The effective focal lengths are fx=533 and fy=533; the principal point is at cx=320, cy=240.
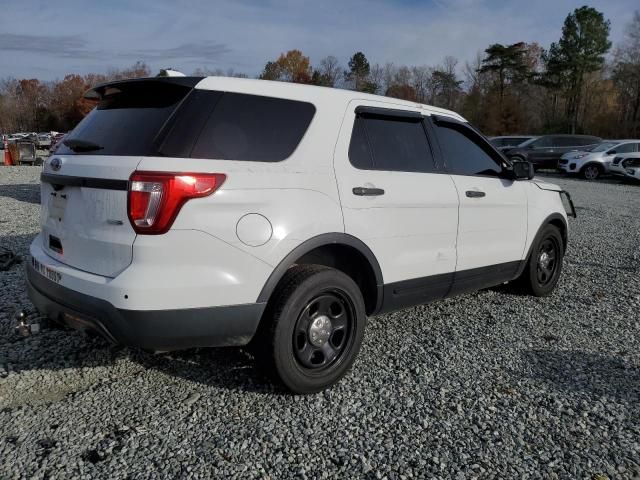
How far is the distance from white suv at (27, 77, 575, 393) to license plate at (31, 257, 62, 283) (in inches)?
0.6

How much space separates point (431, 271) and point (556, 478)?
1669 millimetres

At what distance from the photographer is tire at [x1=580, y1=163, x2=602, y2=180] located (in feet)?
69.6

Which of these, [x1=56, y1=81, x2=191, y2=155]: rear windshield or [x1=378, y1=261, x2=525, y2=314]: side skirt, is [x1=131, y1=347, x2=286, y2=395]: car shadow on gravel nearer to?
[x1=378, y1=261, x2=525, y2=314]: side skirt

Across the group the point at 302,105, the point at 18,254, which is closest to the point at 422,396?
the point at 302,105

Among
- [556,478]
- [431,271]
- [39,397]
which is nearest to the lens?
[556,478]

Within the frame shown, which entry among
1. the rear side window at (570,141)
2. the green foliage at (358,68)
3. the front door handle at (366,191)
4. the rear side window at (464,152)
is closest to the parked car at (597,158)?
the rear side window at (570,141)

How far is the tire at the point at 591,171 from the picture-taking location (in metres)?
21.2

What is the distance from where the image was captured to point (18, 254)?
251 inches

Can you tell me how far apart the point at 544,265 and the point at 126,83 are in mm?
4218

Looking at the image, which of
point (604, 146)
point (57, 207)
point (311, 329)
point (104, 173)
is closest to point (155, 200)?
point (104, 173)

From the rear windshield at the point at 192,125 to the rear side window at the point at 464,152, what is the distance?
136cm

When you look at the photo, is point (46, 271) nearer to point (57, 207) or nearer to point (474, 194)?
point (57, 207)

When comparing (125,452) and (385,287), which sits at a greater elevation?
(385,287)

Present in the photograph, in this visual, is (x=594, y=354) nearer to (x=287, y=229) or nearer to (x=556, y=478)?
(x=556, y=478)
